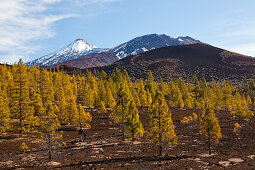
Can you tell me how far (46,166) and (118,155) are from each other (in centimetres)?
941

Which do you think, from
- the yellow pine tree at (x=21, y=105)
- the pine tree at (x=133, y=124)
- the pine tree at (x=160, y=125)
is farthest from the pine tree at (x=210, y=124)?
the yellow pine tree at (x=21, y=105)

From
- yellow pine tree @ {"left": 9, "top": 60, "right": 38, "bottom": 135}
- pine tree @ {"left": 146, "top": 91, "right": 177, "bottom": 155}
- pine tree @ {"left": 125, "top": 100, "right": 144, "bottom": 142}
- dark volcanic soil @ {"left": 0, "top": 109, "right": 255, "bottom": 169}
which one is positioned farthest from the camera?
yellow pine tree @ {"left": 9, "top": 60, "right": 38, "bottom": 135}

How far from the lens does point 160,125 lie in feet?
88.9

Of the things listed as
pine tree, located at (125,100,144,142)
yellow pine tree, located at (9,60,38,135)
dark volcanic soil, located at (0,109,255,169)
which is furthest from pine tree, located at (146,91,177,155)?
yellow pine tree, located at (9,60,38,135)

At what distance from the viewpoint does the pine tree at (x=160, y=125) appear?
26734 millimetres

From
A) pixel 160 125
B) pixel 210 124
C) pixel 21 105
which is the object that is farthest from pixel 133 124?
pixel 21 105

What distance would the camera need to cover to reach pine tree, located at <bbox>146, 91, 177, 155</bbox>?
26734 mm

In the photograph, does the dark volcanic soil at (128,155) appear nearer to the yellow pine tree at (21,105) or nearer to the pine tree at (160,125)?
the pine tree at (160,125)

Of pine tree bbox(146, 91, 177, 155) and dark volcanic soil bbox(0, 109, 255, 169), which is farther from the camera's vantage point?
pine tree bbox(146, 91, 177, 155)

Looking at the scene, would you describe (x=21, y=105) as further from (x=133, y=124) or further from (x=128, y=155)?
(x=128, y=155)

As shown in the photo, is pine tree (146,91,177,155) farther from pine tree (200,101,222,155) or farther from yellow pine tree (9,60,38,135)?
yellow pine tree (9,60,38,135)

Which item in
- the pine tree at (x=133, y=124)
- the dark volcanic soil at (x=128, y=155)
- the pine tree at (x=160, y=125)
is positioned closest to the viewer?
the dark volcanic soil at (x=128, y=155)

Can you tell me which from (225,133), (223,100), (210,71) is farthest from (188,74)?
(225,133)

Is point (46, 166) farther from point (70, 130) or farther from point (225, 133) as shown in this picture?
point (225, 133)
